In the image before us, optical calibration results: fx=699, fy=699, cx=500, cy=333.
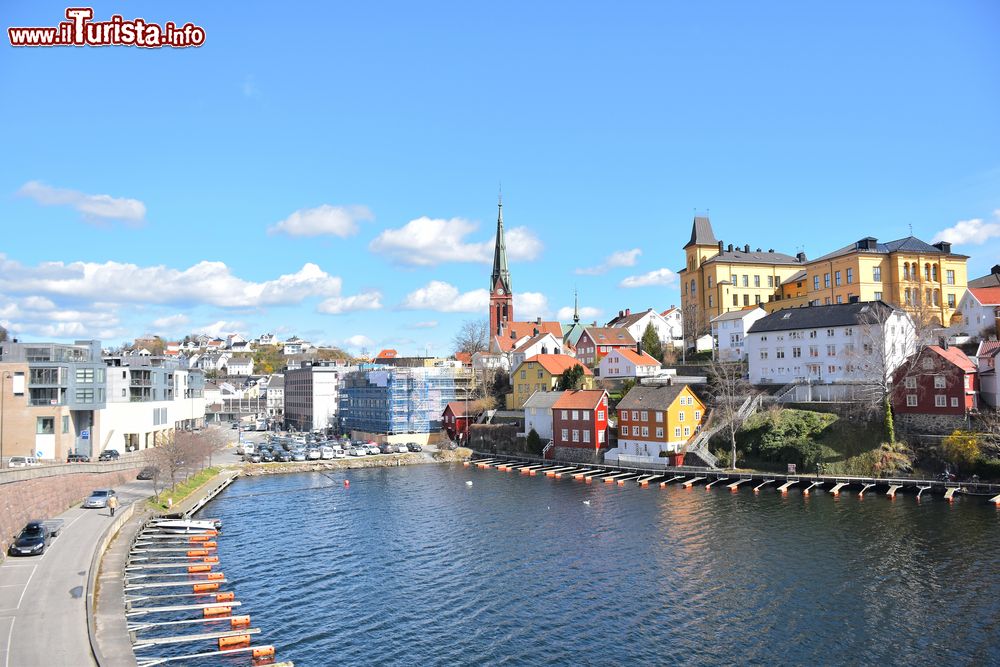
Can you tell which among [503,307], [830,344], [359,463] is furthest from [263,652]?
[503,307]

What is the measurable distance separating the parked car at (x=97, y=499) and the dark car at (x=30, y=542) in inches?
418

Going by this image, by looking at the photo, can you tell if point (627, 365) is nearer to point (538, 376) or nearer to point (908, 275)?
point (538, 376)

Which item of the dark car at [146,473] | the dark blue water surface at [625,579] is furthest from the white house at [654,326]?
the dark car at [146,473]

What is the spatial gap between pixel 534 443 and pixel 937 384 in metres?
38.7

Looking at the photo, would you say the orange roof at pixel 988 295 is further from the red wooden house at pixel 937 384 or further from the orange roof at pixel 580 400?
the orange roof at pixel 580 400

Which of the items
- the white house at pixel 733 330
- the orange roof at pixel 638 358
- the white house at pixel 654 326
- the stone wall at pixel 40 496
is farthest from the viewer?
the white house at pixel 654 326

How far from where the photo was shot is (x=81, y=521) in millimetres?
39750

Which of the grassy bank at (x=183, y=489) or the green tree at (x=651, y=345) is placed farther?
the green tree at (x=651, y=345)

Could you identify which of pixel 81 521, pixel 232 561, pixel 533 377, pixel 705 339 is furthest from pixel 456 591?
pixel 705 339

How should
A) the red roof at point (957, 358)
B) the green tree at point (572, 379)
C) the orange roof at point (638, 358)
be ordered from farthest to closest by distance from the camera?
the green tree at point (572, 379) → the orange roof at point (638, 358) → the red roof at point (957, 358)

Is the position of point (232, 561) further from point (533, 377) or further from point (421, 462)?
point (533, 377)

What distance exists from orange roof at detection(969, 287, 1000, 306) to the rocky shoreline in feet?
180

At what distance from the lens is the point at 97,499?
44531 millimetres

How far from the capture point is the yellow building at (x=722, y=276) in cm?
8581
